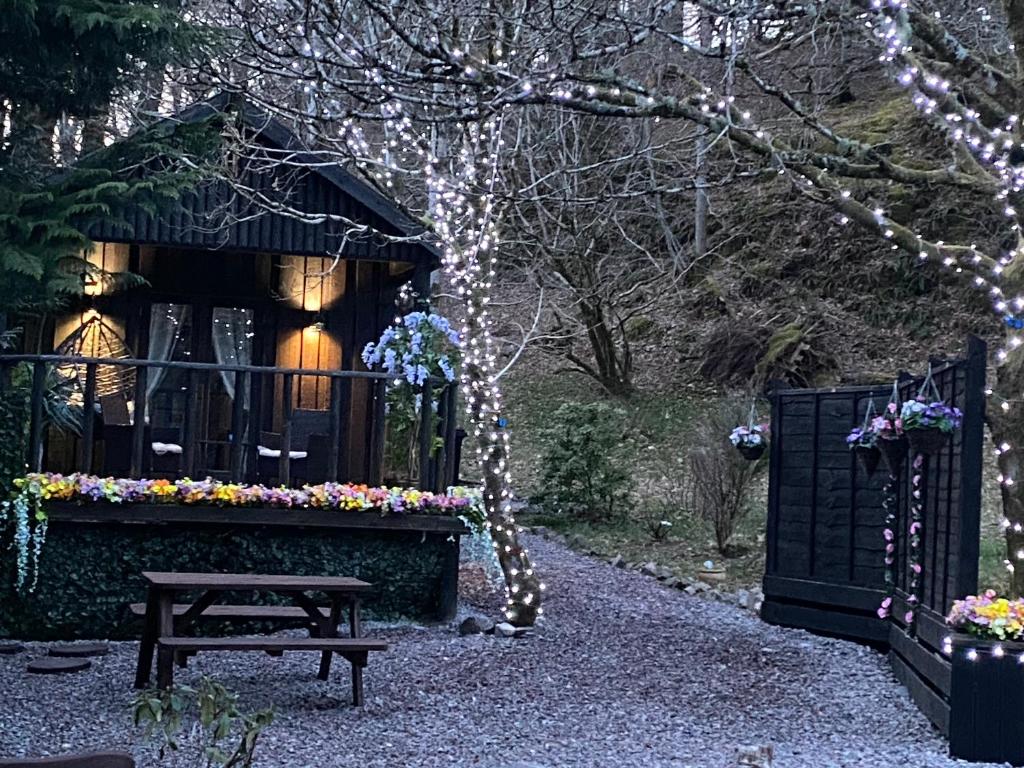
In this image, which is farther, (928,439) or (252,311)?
(252,311)

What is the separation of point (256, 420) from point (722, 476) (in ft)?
18.4

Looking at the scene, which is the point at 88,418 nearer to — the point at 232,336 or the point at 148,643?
the point at 148,643

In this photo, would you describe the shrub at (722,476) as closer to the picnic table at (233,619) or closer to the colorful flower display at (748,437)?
the colorful flower display at (748,437)

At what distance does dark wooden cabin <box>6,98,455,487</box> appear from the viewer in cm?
1145

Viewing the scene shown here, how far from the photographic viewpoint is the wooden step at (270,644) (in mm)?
6633

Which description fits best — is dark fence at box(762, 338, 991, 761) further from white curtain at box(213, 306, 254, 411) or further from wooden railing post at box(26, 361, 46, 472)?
wooden railing post at box(26, 361, 46, 472)

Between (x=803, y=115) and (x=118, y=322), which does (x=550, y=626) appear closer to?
(x=803, y=115)

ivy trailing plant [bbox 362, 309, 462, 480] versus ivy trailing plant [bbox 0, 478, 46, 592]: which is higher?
ivy trailing plant [bbox 362, 309, 462, 480]

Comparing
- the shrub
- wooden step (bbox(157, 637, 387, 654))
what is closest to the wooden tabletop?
wooden step (bbox(157, 637, 387, 654))

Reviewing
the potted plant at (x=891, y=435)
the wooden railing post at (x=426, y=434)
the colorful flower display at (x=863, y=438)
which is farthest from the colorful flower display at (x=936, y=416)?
the wooden railing post at (x=426, y=434)

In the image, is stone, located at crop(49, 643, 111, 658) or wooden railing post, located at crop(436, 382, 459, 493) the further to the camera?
wooden railing post, located at crop(436, 382, 459, 493)

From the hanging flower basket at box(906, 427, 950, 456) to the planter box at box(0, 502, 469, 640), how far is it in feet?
12.4

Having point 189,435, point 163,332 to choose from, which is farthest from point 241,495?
point 163,332

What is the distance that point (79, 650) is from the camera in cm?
817
